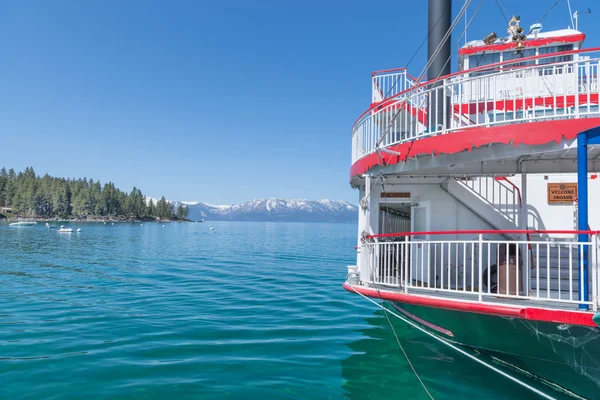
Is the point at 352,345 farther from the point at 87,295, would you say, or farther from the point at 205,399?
the point at 87,295

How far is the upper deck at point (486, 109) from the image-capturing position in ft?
19.8

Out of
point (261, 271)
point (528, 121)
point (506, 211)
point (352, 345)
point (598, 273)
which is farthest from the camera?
point (261, 271)

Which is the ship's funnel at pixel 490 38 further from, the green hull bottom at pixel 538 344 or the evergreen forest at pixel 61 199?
the evergreen forest at pixel 61 199

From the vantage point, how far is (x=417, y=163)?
736 cm

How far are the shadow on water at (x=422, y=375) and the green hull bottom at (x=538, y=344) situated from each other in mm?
286

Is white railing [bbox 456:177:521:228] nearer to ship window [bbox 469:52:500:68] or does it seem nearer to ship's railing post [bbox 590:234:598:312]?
ship's railing post [bbox 590:234:598:312]

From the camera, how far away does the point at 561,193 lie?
9219 millimetres

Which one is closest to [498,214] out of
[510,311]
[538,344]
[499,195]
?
[499,195]

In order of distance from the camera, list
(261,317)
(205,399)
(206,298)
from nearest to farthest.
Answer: (205,399) < (261,317) < (206,298)

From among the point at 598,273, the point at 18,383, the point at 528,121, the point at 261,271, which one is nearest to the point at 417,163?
the point at 528,121

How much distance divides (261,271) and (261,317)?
453 inches

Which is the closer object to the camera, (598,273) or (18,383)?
(598,273)

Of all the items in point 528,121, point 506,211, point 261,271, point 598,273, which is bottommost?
point 261,271

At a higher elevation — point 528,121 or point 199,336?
point 528,121
